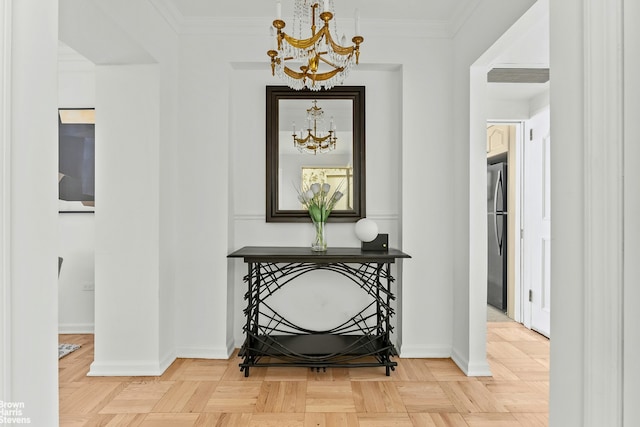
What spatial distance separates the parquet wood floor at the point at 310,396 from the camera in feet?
7.07

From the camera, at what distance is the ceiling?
2789 millimetres

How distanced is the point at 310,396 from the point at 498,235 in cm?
304

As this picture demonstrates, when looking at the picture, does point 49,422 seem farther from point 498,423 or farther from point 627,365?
point 498,423

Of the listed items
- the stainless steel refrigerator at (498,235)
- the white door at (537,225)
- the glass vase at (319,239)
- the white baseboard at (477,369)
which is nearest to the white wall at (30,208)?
the glass vase at (319,239)

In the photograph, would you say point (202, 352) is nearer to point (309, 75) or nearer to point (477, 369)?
point (477, 369)

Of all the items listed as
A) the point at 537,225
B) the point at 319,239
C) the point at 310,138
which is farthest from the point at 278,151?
the point at 537,225

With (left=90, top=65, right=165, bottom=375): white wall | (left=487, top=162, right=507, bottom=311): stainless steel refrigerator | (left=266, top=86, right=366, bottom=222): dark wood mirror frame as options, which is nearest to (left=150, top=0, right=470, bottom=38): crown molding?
(left=266, top=86, right=366, bottom=222): dark wood mirror frame

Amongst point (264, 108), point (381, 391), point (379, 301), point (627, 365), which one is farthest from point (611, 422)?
point (264, 108)

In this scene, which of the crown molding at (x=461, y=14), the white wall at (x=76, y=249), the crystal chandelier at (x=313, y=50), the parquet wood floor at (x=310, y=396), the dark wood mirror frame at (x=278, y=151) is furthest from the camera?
the white wall at (x=76, y=249)

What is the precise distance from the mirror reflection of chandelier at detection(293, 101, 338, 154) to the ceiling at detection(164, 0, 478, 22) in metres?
0.74

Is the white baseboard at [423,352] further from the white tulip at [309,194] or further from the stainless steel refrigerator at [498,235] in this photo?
the stainless steel refrigerator at [498,235]

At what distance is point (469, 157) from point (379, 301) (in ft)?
3.96

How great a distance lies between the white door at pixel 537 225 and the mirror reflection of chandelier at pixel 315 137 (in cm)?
206

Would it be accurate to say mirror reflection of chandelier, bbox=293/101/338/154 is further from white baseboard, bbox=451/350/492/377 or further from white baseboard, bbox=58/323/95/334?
white baseboard, bbox=58/323/95/334
